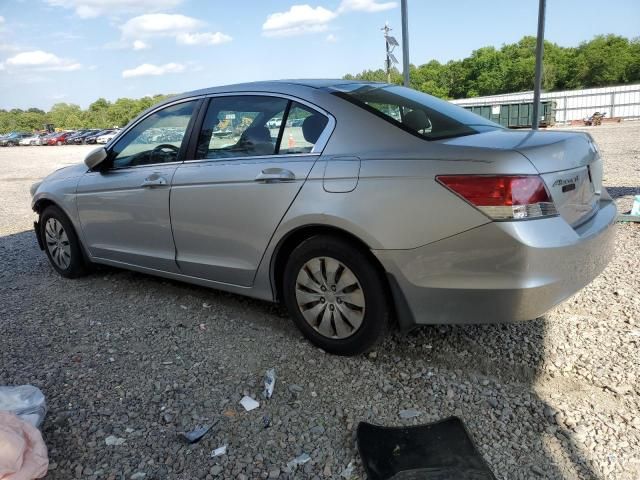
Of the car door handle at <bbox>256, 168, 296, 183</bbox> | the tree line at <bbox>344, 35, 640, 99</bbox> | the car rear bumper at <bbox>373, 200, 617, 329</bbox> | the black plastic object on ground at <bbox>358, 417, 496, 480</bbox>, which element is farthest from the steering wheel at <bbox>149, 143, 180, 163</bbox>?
the tree line at <bbox>344, 35, 640, 99</bbox>

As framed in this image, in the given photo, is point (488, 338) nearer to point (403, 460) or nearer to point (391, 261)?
point (391, 261)

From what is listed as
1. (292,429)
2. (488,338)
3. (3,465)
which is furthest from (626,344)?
(3,465)

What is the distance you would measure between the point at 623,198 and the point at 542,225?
5355mm

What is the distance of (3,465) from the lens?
85.9 inches

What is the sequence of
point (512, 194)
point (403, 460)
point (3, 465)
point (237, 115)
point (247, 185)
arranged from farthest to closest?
1. point (237, 115)
2. point (247, 185)
3. point (512, 194)
4. point (403, 460)
5. point (3, 465)

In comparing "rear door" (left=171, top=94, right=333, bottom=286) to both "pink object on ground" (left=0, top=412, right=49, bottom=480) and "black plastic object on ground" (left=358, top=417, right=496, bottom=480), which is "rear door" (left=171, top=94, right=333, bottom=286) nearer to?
"black plastic object on ground" (left=358, top=417, right=496, bottom=480)

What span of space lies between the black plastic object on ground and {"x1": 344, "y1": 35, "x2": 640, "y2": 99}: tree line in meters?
78.3

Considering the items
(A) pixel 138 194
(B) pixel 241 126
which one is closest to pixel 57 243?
(A) pixel 138 194

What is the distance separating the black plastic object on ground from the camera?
230 centimetres

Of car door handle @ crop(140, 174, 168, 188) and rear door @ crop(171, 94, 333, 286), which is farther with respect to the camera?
car door handle @ crop(140, 174, 168, 188)

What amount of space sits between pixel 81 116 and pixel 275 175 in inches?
5057

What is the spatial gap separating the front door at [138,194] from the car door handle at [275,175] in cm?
94

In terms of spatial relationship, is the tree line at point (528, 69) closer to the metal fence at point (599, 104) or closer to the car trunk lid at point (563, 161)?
the metal fence at point (599, 104)

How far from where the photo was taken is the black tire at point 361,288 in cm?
302
